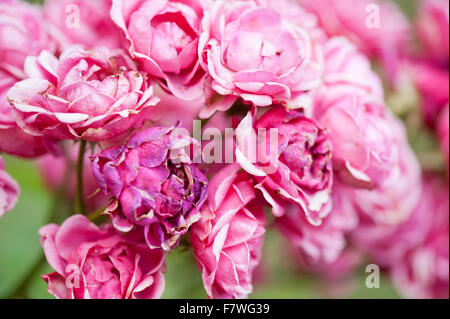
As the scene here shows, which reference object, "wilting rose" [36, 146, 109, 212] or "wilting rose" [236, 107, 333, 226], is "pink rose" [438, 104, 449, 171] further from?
"wilting rose" [36, 146, 109, 212]

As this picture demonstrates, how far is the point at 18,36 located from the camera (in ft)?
1.68

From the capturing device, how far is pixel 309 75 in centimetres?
49

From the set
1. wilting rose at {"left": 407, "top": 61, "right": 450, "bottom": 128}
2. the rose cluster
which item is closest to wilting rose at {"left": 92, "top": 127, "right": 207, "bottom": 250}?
the rose cluster

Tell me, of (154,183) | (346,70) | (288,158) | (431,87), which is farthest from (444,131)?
(154,183)

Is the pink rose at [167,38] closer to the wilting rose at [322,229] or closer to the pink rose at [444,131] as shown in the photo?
the wilting rose at [322,229]

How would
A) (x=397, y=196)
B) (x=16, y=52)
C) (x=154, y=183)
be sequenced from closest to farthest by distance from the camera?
(x=154, y=183) → (x=16, y=52) → (x=397, y=196)

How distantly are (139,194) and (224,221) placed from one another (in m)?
0.07

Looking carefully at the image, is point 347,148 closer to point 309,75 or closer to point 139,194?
point 309,75

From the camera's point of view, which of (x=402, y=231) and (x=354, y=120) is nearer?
(x=354, y=120)

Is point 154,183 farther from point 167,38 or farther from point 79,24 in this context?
point 79,24

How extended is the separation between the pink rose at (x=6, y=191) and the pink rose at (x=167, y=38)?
15 centimetres

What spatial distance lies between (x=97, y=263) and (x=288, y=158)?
0.17 metres

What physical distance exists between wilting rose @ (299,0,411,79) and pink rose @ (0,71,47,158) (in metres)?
0.37

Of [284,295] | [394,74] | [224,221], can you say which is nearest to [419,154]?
[394,74]
